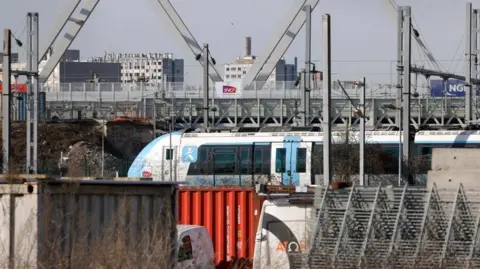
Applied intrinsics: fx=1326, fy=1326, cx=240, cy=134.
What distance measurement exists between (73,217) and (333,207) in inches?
258

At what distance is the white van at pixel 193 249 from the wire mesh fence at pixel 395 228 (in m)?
1.54

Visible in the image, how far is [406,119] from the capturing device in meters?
41.8

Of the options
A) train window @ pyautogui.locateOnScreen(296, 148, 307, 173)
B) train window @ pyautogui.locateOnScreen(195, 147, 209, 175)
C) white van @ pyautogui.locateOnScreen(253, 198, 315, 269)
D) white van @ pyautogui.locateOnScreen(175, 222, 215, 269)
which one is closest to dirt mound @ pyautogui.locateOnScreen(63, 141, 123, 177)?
train window @ pyautogui.locateOnScreen(195, 147, 209, 175)

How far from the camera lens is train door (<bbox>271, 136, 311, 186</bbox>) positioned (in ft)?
138

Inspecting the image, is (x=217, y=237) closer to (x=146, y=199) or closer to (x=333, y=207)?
(x=333, y=207)

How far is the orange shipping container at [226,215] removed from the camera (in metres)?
25.0

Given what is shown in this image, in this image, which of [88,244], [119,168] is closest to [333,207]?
[88,244]

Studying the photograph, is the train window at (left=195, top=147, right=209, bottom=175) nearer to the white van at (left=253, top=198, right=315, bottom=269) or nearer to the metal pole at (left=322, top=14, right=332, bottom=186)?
the metal pole at (left=322, top=14, right=332, bottom=186)

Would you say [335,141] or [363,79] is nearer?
[363,79]

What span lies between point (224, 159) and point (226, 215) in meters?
18.0

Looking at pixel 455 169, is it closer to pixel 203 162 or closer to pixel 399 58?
pixel 203 162

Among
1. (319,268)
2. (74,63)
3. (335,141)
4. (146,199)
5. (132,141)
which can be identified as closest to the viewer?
(146,199)

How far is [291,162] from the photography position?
140ft

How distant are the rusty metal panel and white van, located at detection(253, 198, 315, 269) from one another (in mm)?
4640
